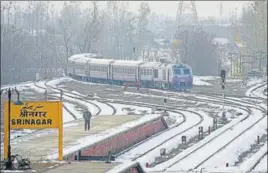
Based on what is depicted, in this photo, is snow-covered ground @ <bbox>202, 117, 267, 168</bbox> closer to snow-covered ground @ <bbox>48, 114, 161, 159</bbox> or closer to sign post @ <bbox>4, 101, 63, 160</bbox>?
snow-covered ground @ <bbox>48, 114, 161, 159</bbox>

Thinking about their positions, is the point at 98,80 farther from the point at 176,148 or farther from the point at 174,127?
the point at 176,148

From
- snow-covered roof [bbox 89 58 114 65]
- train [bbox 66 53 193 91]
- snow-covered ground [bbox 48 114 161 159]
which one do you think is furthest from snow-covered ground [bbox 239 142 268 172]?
snow-covered roof [bbox 89 58 114 65]

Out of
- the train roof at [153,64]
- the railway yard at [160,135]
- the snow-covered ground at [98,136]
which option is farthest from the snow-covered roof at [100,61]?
the snow-covered ground at [98,136]

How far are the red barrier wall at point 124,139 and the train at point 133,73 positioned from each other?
18.6 meters

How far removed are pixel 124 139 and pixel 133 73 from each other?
29464mm

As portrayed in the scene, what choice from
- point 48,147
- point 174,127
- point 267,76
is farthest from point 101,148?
point 267,76

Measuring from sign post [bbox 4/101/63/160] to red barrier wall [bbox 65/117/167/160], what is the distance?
3719mm

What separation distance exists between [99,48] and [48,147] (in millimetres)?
93128

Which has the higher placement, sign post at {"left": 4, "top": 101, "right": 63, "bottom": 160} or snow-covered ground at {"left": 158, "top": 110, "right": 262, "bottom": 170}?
sign post at {"left": 4, "top": 101, "right": 63, "bottom": 160}

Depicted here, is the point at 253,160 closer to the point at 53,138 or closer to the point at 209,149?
the point at 209,149

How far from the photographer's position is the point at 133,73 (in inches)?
2336

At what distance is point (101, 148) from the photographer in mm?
27172

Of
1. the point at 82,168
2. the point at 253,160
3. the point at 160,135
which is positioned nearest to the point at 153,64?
the point at 160,135

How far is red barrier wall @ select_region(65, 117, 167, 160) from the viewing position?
86.0 ft
